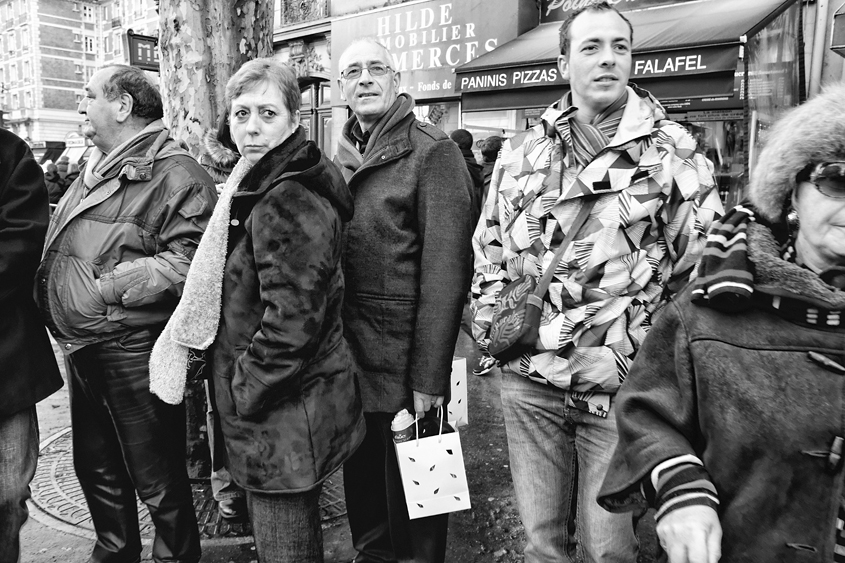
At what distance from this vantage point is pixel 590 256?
203 cm

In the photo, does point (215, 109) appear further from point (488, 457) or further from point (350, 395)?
point (488, 457)

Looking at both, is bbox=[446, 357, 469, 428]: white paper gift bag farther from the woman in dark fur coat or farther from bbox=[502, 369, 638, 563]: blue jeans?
the woman in dark fur coat

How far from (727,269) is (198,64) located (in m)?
3.50

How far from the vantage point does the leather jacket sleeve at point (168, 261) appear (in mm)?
2551

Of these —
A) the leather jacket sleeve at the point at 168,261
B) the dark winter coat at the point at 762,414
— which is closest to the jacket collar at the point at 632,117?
the dark winter coat at the point at 762,414

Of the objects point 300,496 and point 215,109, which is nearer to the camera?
point 300,496

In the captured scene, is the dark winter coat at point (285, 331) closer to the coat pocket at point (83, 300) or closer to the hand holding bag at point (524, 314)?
the hand holding bag at point (524, 314)

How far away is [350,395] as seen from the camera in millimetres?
2275

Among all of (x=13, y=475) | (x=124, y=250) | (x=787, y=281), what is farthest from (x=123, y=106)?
(x=787, y=281)

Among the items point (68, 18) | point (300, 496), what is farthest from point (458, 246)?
point (68, 18)

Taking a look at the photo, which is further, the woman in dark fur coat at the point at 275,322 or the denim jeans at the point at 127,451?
the denim jeans at the point at 127,451

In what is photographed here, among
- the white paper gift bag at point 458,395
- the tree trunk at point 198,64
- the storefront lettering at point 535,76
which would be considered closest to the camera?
the white paper gift bag at point 458,395

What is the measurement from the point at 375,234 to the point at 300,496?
38.2 inches

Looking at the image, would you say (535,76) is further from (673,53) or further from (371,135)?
(371,135)
